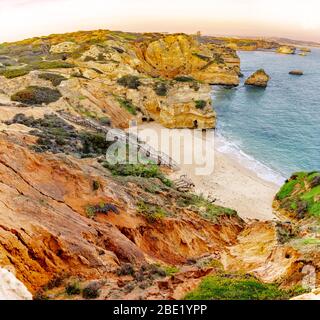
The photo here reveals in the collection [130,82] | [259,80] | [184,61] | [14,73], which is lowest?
[130,82]

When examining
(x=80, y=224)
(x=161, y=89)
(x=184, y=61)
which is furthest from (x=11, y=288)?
(x=184, y=61)

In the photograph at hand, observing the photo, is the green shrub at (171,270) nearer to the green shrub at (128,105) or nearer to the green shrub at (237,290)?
the green shrub at (237,290)

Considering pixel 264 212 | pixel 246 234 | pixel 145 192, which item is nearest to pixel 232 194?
pixel 264 212

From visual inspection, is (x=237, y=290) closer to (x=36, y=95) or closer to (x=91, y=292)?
(x=91, y=292)

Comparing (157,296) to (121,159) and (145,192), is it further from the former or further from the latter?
(121,159)

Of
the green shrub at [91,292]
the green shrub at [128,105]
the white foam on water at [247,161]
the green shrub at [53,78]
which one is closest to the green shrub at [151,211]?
the green shrub at [91,292]

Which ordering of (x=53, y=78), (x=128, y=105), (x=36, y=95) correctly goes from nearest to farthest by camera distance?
(x=36, y=95) < (x=53, y=78) < (x=128, y=105)

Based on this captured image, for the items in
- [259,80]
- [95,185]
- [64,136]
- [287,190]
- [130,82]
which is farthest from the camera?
[259,80]
